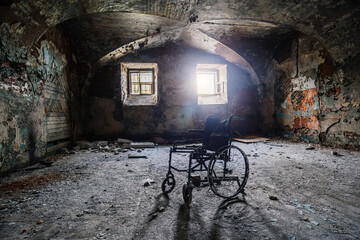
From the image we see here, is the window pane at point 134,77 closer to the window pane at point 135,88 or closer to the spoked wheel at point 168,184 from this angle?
the window pane at point 135,88

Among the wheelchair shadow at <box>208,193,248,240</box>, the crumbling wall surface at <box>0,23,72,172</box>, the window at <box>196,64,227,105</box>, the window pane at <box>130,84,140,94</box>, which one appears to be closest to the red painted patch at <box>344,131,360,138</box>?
the window at <box>196,64,227,105</box>

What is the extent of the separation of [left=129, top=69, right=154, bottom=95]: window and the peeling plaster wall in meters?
0.59

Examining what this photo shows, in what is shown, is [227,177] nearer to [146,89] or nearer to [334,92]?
[334,92]

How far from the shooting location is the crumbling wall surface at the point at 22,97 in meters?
3.10

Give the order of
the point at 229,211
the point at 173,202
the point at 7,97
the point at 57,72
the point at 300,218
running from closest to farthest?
the point at 300,218, the point at 229,211, the point at 173,202, the point at 7,97, the point at 57,72

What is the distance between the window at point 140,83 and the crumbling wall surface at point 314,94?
15.9 feet

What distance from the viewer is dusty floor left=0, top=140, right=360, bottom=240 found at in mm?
1519

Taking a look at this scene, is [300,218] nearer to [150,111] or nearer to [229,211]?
[229,211]

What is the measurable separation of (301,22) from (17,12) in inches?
235

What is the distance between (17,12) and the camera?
9.53 feet

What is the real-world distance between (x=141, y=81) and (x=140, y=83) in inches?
3.8

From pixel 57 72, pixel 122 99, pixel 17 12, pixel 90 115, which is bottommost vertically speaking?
pixel 90 115

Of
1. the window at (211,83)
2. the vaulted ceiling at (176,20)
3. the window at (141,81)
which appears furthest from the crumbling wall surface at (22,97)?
the window at (211,83)

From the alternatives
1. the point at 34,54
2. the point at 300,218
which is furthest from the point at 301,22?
the point at 34,54
